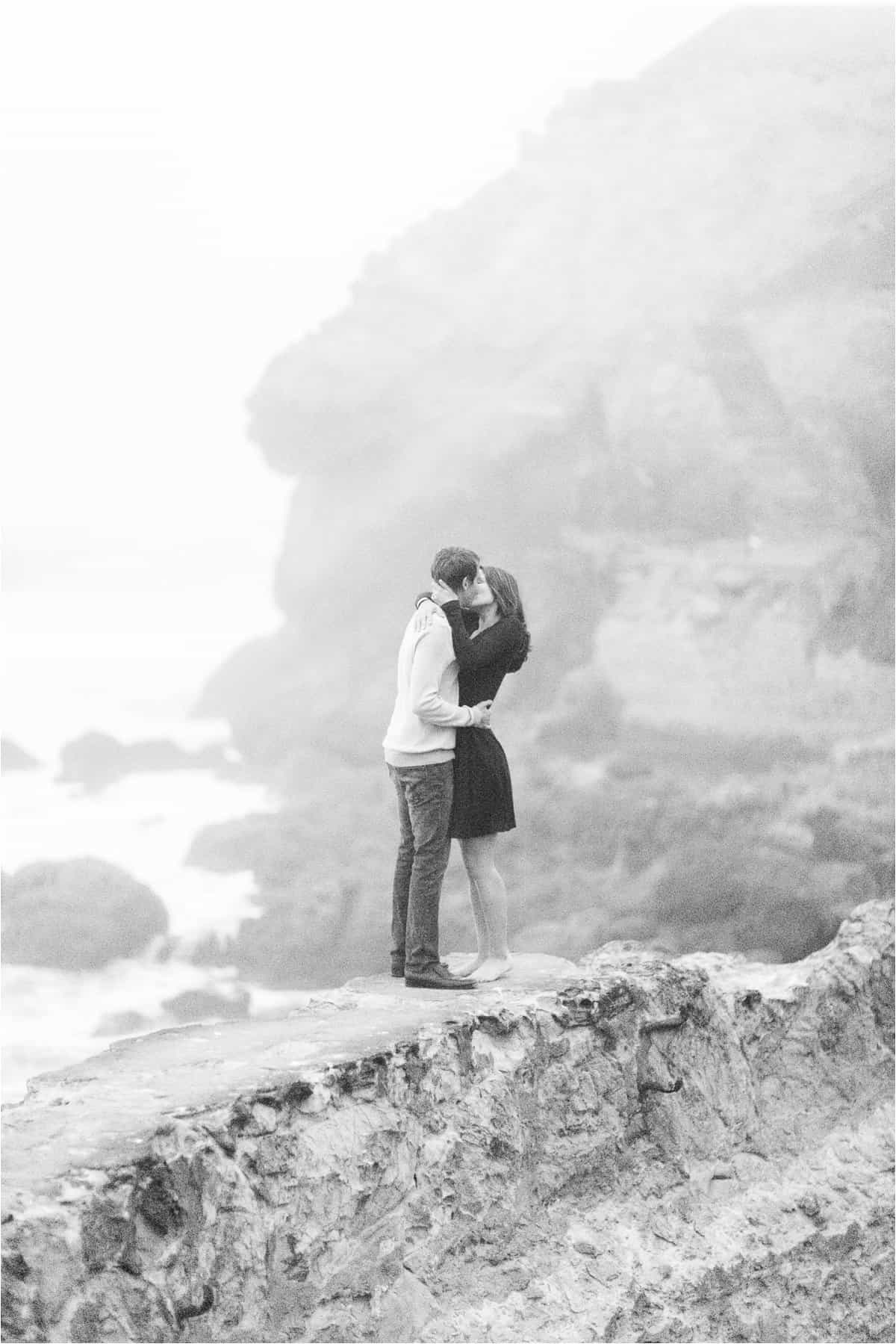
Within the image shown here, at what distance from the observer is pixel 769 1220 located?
6613 millimetres

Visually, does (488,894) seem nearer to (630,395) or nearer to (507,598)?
(507,598)

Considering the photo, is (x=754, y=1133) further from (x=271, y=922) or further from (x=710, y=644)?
(x=710, y=644)

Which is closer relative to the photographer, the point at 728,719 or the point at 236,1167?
the point at 236,1167

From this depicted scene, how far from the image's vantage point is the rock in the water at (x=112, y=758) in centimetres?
2619

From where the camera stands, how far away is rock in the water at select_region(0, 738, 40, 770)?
985 inches

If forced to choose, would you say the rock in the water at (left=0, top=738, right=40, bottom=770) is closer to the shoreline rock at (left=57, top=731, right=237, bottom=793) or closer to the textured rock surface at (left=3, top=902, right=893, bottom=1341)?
the shoreline rock at (left=57, top=731, right=237, bottom=793)

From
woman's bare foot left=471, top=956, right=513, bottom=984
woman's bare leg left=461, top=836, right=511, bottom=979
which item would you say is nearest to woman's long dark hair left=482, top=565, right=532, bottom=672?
woman's bare leg left=461, top=836, right=511, bottom=979

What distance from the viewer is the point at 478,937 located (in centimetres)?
618

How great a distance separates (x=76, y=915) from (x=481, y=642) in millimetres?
16224

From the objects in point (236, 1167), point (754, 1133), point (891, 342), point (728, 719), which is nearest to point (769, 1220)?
point (754, 1133)

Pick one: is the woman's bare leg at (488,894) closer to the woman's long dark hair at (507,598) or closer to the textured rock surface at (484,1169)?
the textured rock surface at (484,1169)

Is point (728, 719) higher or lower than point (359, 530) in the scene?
lower

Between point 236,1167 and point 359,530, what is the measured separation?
28986mm

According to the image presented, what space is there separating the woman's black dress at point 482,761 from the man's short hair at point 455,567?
129 millimetres
